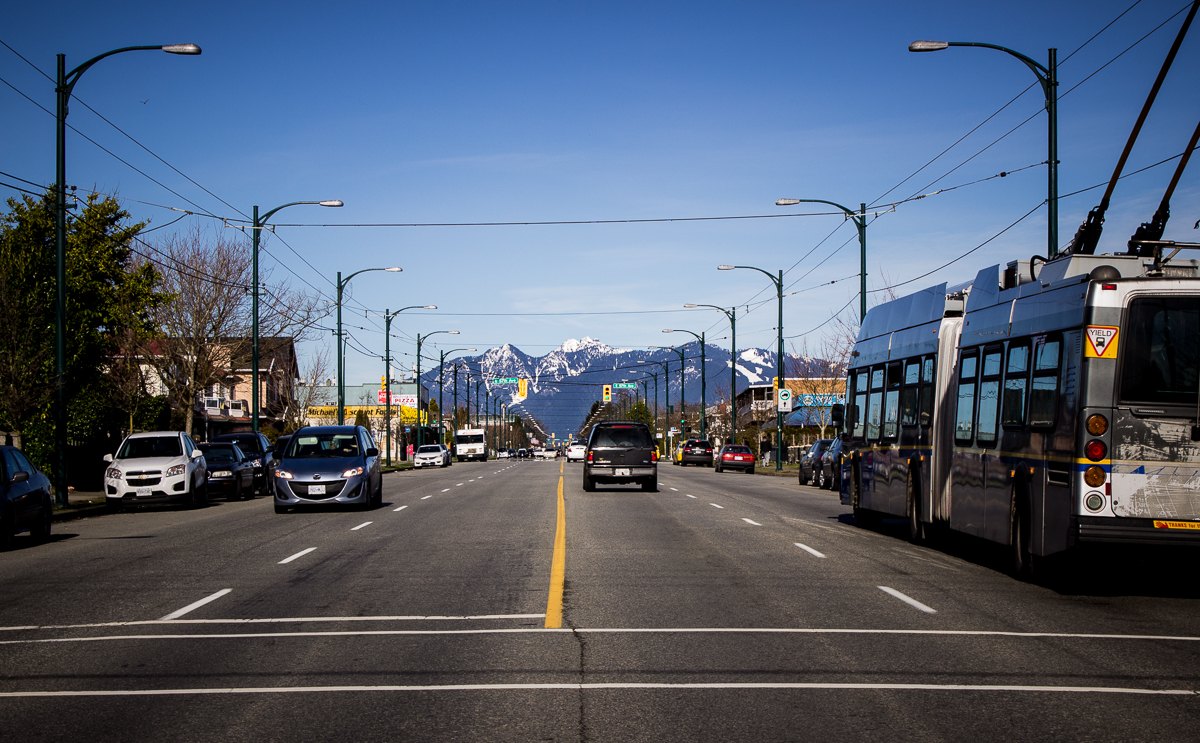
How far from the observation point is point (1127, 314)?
10.8 metres

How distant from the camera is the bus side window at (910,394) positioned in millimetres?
17094

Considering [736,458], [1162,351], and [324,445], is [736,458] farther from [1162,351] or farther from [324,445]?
[1162,351]

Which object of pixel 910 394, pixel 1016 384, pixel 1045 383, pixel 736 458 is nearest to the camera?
pixel 1045 383

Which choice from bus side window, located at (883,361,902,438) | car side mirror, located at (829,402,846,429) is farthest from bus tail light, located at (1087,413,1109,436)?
car side mirror, located at (829,402,846,429)

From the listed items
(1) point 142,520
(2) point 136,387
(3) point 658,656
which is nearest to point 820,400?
(2) point 136,387

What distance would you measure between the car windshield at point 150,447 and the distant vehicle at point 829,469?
62.3ft

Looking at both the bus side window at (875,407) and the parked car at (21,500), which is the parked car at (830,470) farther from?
the parked car at (21,500)

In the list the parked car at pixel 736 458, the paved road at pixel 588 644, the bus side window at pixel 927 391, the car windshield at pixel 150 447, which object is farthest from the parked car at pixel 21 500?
the parked car at pixel 736 458

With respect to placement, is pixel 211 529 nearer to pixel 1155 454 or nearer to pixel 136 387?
pixel 1155 454

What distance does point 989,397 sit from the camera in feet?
45.3

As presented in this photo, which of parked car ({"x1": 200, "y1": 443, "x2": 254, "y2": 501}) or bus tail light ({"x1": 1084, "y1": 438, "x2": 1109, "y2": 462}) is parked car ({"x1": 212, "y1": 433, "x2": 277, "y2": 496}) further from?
bus tail light ({"x1": 1084, "y1": 438, "x2": 1109, "y2": 462})

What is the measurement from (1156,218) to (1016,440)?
3150mm

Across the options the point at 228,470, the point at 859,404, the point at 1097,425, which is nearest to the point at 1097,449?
the point at 1097,425

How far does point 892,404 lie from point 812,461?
2288 cm
